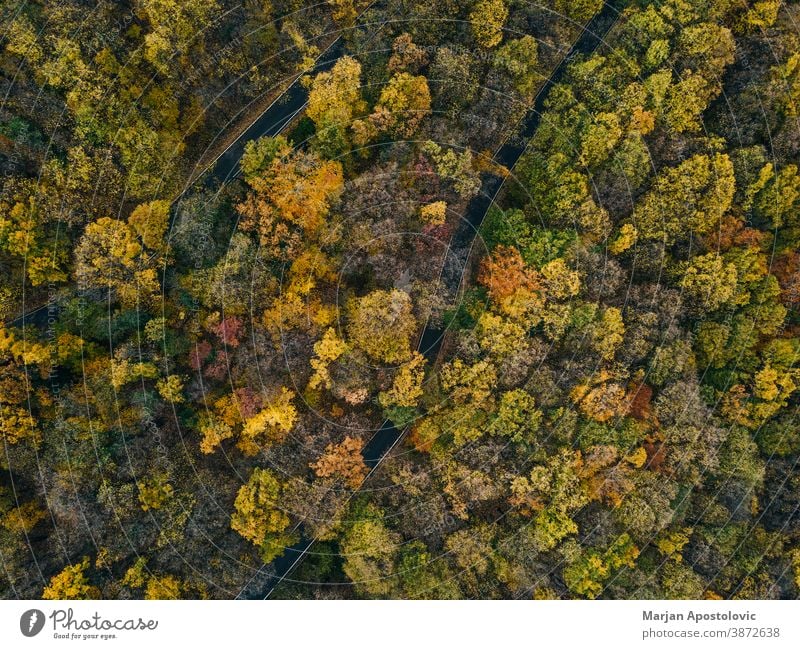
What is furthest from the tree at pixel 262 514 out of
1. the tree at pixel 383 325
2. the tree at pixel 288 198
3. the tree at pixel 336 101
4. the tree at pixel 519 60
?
the tree at pixel 519 60

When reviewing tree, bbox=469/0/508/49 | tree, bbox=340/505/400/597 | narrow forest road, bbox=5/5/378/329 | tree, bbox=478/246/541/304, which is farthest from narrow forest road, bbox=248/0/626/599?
narrow forest road, bbox=5/5/378/329

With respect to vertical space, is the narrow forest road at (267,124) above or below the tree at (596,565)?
above

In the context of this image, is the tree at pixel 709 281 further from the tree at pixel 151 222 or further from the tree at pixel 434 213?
the tree at pixel 151 222

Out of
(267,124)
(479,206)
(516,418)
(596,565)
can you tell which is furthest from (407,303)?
(596,565)

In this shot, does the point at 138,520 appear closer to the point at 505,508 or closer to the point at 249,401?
the point at 249,401

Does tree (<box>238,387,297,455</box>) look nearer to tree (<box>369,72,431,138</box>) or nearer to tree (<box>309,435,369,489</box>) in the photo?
tree (<box>309,435,369,489</box>)
